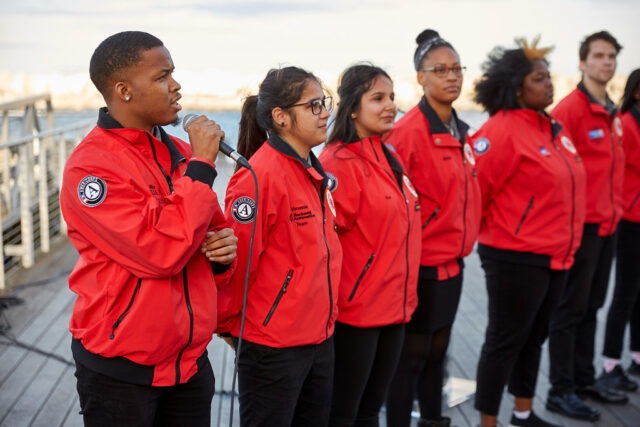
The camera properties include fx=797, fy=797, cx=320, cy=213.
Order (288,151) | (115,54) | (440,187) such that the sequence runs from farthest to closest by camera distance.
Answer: (440,187)
(288,151)
(115,54)

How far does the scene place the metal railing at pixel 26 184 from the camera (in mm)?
5770

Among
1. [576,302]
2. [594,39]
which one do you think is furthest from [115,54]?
[594,39]

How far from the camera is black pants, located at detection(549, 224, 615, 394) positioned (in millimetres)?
3649

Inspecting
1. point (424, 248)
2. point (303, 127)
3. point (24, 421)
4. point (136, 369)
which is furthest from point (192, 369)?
point (24, 421)

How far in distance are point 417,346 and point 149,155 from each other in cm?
152

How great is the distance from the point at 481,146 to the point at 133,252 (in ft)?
6.43

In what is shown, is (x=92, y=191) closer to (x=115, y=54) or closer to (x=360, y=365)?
(x=115, y=54)

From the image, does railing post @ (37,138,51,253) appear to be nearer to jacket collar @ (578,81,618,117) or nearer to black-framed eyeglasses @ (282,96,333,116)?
jacket collar @ (578,81,618,117)

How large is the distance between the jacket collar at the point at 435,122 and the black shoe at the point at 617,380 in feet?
5.51

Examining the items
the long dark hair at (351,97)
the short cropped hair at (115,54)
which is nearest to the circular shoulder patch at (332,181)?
the long dark hair at (351,97)

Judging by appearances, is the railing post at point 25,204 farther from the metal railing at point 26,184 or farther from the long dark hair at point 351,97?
the long dark hair at point 351,97

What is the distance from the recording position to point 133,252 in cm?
176

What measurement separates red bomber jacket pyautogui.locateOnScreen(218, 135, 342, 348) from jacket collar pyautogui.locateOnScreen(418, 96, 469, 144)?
34.9 inches

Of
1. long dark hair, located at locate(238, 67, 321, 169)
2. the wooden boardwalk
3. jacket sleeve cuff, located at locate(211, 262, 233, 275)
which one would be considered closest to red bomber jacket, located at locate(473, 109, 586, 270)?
the wooden boardwalk
